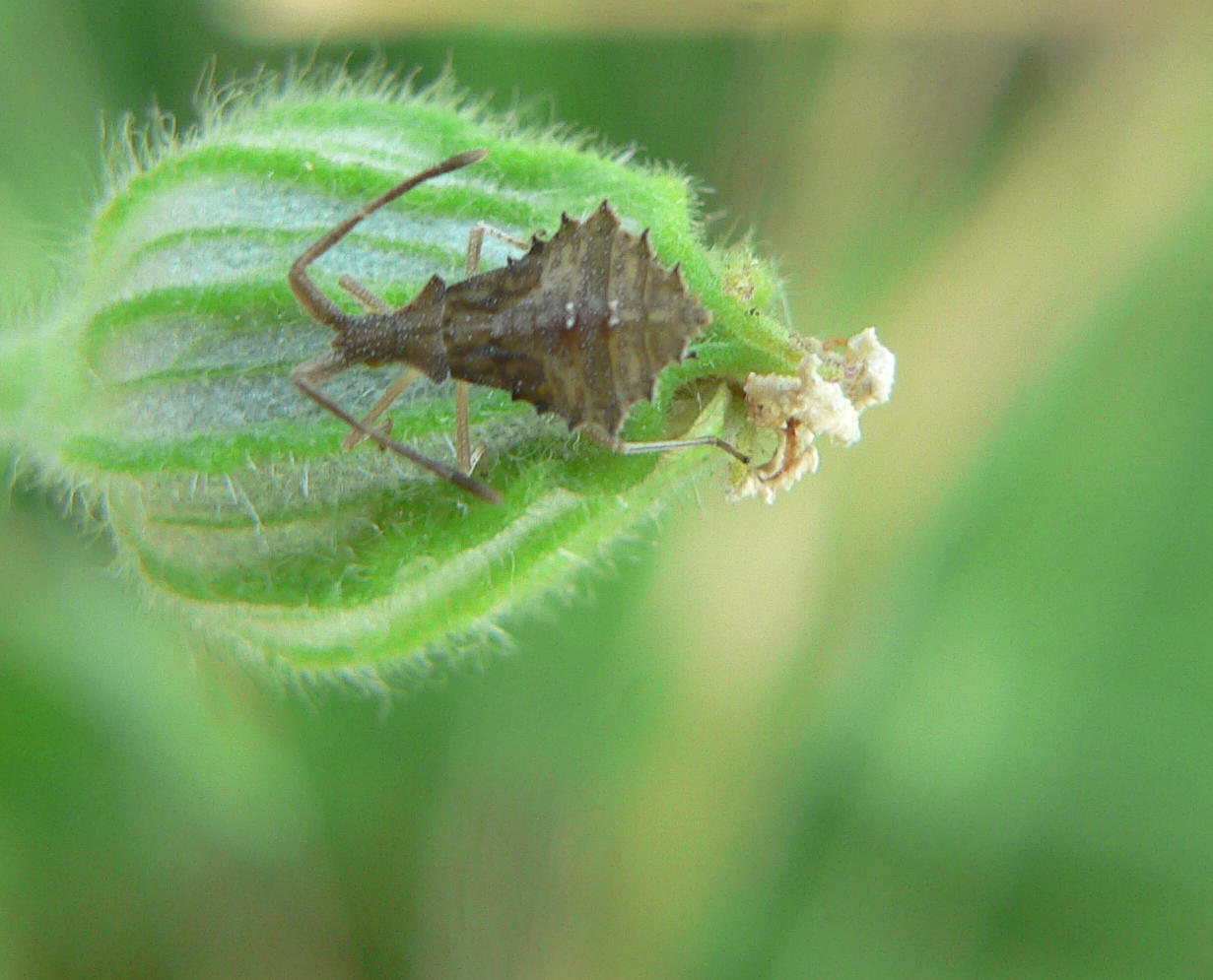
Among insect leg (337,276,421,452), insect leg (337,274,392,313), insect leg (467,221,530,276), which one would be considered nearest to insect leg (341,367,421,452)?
insect leg (337,276,421,452)

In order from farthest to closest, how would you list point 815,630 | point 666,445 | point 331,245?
point 815,630
point 331,245
point 666,445

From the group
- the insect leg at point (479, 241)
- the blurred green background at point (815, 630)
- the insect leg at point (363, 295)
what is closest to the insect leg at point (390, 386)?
the insect leg at point (363, 295)

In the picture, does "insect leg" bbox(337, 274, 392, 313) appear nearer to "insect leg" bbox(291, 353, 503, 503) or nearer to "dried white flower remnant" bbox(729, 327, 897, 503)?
"insect leg" bbox(291, 353, 503, 503)

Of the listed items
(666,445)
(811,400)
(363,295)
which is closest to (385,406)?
(363,295)

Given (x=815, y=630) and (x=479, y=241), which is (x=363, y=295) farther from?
(x=815, y=630)

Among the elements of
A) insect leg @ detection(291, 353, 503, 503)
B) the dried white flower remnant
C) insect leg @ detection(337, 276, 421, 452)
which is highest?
the dried white flower remnant

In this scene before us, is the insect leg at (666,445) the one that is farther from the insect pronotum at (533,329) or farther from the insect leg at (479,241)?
the insect leg at (479,241)
